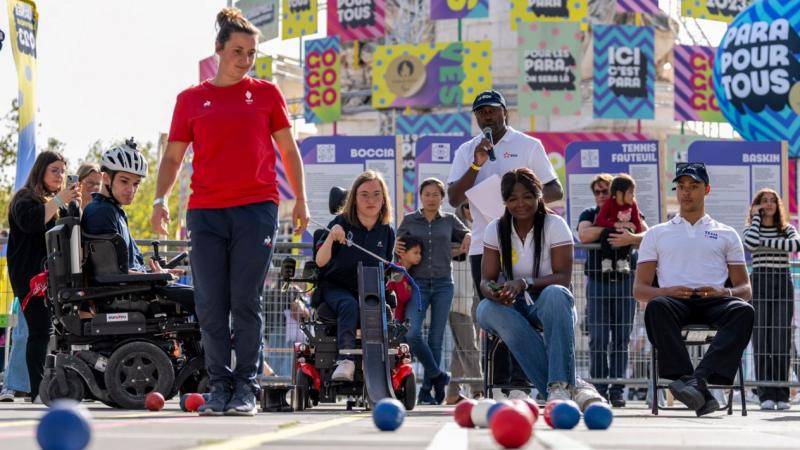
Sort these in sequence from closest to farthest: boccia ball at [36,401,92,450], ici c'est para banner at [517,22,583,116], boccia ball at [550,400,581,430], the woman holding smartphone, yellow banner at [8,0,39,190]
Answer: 1. boccia ball at [36,401,92,450]
2. boccia ball at [550,400,581,430]
3. the woman holding smartphone
4. yellow banner at [8,0,39,190]
5. ici c'est para banner at [517,22,583,116]

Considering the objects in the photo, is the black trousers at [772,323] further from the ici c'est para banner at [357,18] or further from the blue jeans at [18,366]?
the ici c'est para banner at [357,18]

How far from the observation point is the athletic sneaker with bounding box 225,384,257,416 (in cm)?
695

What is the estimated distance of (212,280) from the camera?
23.5ft

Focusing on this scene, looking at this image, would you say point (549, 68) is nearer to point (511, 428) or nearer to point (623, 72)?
point (623, 72)

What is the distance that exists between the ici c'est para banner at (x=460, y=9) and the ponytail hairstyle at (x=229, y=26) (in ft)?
118

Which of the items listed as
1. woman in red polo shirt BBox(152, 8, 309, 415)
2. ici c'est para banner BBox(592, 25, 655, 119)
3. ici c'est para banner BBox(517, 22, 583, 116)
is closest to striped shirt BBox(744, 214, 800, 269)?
woman in red polo shirt BBox(152, 8, 309, 415)

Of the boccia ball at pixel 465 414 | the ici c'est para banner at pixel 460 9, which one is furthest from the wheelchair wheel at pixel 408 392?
the ici c'est para banner at pixel 460 9

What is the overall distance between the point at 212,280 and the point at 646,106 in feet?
125

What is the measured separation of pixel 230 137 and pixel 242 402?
48.4 inches

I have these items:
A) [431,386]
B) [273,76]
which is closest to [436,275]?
[431,386]

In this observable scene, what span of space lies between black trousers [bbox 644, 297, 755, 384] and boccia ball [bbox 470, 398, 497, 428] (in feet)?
11.9

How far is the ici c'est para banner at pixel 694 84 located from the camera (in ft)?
147

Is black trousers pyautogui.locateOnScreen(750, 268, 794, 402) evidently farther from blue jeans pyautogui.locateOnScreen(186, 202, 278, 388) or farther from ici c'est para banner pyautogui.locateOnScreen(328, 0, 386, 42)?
ici c'est para banner pyautogui.locateOnScreen(328, 0, 386, 42)

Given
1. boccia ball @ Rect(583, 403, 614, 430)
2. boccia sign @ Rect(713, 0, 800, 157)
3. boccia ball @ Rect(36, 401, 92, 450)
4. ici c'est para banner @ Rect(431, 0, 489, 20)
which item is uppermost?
ici c'est para banner @ Rect(431, 0, 489, 20)
